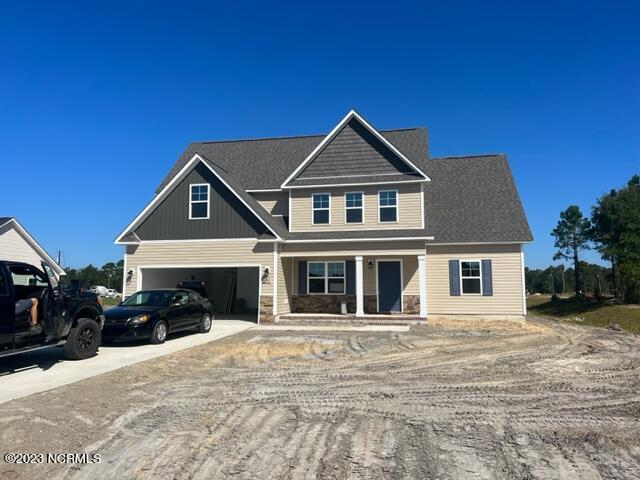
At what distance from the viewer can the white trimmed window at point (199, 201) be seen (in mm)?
18203

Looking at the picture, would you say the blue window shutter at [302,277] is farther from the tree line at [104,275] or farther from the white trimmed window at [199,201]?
the tree line at [104,275]

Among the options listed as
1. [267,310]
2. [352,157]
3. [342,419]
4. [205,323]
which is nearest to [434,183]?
[352,157]

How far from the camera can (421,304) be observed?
17594mm

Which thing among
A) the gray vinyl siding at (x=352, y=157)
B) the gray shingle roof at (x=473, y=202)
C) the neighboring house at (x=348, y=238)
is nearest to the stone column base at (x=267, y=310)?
the neighboring house at (x=348, y=238)

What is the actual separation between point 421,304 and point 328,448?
13425mm

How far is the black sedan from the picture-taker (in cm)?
1165

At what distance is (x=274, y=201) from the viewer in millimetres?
21531

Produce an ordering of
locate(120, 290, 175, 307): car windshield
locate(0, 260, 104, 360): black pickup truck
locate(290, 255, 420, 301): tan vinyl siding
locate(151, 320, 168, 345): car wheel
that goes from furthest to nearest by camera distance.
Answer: locate(290, 255, 420, 301): tan vinyl siding → locate(120, 290, 175, 307): car windshield → locate(151, 320, 168, 345): car wheel → locate(0, 260, 104, 360): black pickup truck

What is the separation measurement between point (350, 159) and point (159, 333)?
11.4m

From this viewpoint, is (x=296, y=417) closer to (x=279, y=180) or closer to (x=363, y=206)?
(x=363, y=206)

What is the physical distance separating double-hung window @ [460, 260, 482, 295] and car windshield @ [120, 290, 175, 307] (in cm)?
1198

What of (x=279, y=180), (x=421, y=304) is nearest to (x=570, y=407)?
(x=421, y=304)

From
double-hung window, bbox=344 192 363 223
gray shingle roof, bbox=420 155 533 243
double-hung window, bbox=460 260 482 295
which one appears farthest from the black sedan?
double-hung window, bbox=460 260 482 295

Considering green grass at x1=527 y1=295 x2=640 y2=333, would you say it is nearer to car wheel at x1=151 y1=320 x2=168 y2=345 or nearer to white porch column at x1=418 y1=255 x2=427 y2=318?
white porch column at x1=418 y1=255 x2=427 y2=318
